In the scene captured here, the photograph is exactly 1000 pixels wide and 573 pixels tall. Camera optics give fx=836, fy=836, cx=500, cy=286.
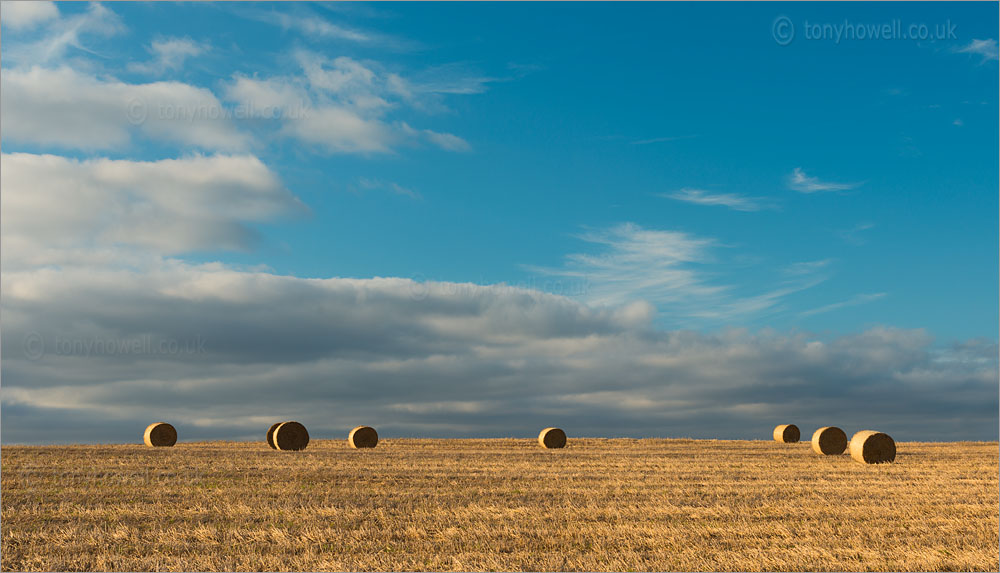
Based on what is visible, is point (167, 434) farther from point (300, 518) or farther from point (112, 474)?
point (300, 518)

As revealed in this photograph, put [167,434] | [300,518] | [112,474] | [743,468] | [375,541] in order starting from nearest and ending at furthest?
1. [375,541]
2. [300,518]
3. [112,474]
4. [743,468]
5. [167,434]

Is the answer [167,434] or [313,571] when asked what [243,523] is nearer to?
[313,571]

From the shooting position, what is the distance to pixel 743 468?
2969cm

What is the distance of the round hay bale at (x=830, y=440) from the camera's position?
39.5 meters

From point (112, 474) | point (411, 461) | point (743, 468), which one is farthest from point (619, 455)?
point (112, 474)

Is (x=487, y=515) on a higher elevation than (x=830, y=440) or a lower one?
lower

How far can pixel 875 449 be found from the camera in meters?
35.0

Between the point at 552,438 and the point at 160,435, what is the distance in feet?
66.6

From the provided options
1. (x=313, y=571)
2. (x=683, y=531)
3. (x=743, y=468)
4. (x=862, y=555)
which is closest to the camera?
(x=313, y=571)

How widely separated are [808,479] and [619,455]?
440 inches

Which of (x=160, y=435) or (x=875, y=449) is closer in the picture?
(x=875, y=449)

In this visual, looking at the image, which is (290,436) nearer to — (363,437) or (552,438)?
(363,437)

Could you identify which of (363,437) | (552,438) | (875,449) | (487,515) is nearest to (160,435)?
(363,437)

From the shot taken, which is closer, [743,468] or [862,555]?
[862,555]
